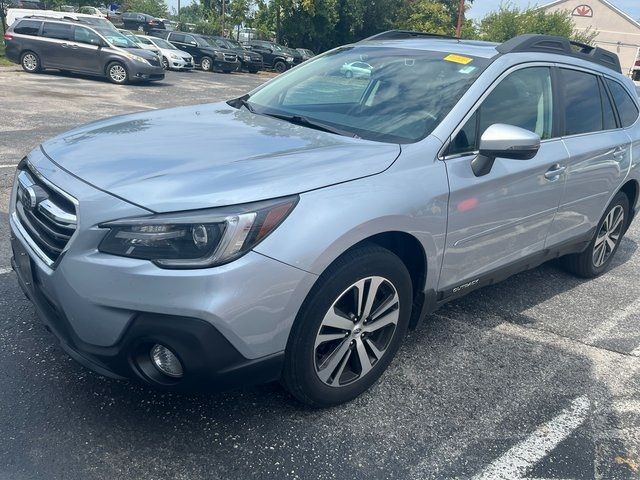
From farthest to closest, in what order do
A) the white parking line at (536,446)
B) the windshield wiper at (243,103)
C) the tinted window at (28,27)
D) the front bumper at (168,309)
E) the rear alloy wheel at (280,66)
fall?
1. the rear alloy wheel at (280,66)
2. the tinted window at (28,27)
3. the windshield wiper at (243,103)
4. the white parking line at (536,446)
5. the front bumper at (168,309)

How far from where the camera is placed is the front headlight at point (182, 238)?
7.34ft

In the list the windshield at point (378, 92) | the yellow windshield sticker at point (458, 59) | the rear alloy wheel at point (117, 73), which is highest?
the yellow windshield sticker at point (458, 59)

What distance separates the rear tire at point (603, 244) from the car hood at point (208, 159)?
267 cm

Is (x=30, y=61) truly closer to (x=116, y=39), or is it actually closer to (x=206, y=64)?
(x=116, y=39)

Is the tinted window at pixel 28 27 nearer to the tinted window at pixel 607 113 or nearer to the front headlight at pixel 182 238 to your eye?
the tinted window at pixel 607 113

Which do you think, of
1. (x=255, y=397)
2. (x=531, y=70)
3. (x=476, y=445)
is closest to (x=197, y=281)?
(x=255, y=397)

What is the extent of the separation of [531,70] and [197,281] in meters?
2.61

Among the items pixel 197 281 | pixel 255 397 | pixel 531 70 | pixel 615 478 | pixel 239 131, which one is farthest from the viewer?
pixel 531 70

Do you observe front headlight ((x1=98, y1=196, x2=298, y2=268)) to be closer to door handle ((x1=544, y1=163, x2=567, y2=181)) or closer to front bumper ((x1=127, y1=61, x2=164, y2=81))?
door handle ((x1=544, y1=163, x2=567, y2=181))

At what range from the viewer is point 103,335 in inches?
91.1

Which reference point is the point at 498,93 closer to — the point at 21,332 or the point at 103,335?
the point at 103,335

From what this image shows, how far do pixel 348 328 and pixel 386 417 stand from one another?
1.69ft

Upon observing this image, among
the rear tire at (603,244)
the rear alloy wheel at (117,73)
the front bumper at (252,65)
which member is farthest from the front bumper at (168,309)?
the front bumper at (252,65)

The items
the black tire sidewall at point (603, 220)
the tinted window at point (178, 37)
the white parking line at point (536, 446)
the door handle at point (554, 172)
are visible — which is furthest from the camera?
the tinted window at point (178, 37)
